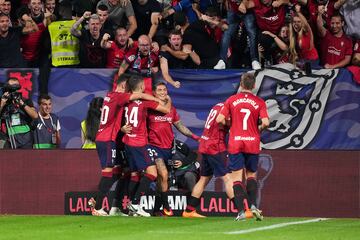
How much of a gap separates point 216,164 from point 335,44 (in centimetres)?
470

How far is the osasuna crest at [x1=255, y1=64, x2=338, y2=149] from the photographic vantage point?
19031 millimetres

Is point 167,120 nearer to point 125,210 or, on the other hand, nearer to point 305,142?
point 125,210

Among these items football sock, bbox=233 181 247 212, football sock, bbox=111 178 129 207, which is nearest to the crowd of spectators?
football sock, bbox=111 178 129 207

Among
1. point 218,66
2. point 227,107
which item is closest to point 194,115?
point 218,66

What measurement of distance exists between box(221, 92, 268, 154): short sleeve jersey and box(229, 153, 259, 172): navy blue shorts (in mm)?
92

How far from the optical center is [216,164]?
15.8 m

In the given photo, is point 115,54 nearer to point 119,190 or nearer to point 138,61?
point 138,61

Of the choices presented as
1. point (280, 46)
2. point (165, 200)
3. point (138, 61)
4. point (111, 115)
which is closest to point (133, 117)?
point (111, 115)

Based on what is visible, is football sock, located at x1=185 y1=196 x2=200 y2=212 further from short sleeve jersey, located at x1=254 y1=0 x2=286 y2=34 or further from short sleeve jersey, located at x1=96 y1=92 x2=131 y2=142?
short sleeve jersey, located at x1=254 y1=0 x2=286 y2=34

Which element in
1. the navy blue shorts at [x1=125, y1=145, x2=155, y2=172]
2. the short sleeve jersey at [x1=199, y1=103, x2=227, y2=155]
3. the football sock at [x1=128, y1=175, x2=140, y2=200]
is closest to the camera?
the short sleeve jersey at [x1=199, y1=103, x2=227, y2=155]

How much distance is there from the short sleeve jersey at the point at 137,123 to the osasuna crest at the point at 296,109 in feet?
11.4

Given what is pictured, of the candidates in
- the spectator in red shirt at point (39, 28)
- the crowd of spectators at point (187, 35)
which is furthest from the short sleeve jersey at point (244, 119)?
the spectator in red shirt at point (39, 28)

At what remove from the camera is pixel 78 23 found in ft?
62.3

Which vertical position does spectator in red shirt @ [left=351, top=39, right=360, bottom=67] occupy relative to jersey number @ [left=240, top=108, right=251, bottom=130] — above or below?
above
